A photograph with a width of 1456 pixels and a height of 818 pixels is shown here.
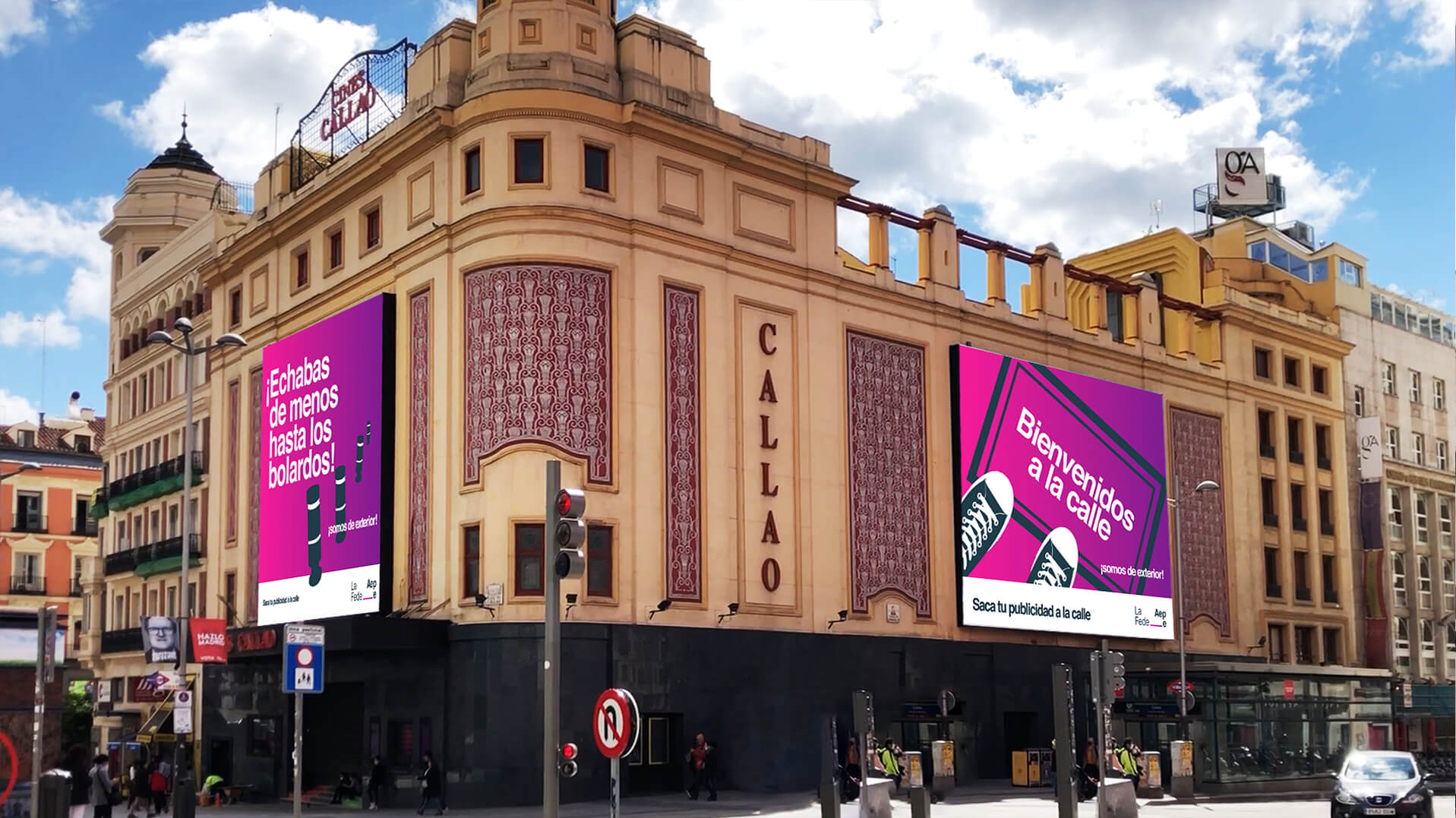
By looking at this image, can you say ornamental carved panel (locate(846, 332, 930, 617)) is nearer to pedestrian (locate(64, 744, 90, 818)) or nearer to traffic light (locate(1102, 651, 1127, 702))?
traffic light (locate(1102, 651, 1127, 702))

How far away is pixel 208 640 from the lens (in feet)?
122

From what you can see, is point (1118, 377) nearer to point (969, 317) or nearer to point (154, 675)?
point (969, 317)

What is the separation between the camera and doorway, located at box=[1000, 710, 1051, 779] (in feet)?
173

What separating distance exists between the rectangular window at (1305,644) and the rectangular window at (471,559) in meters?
38.9

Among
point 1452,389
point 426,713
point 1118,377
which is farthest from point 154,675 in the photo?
point 1452,389

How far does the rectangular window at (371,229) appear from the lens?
4802 centimetres

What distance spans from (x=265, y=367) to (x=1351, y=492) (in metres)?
47.2

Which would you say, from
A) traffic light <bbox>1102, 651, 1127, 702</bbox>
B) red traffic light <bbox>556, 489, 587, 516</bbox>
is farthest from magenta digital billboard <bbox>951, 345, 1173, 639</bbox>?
red traffic light <bbox>556, 489, 587, 516</bbox>

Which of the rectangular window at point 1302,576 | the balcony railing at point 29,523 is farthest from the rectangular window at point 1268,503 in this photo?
the balcony railing at point 29,523

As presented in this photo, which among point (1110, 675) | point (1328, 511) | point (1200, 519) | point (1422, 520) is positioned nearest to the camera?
point (1110, 675)

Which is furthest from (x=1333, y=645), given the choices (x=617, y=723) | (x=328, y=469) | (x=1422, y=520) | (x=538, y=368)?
(x=617, y=723)

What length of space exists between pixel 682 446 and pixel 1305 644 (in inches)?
1396

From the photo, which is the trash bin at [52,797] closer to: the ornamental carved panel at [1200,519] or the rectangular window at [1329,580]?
the ornamental carved panel at [1200,519]

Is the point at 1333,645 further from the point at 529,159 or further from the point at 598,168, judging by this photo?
the point at 529,159
